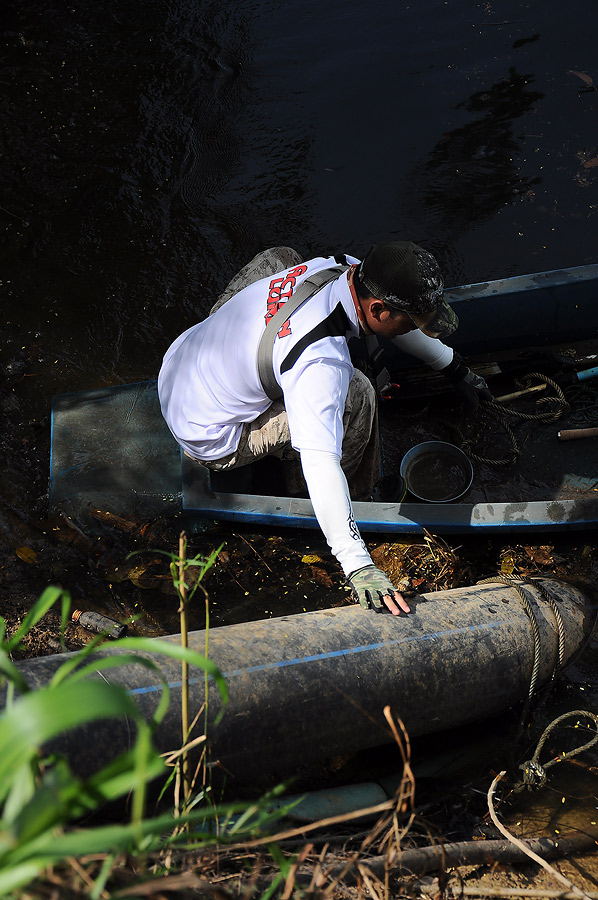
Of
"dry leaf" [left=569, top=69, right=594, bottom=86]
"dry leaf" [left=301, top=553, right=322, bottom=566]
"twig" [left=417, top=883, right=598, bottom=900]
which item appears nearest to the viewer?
"twig" [left=417, top=883, right=598, bottom=900]

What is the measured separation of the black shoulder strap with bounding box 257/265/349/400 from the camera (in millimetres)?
3080

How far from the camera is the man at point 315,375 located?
291 cm

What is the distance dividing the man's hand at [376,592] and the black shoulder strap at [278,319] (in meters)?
0.95

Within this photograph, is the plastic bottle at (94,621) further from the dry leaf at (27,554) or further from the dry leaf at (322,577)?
the dry leaf at (322,577)

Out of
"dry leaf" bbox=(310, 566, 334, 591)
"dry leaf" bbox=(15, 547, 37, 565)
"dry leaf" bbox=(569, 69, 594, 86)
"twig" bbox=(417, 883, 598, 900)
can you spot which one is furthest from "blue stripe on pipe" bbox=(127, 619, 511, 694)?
"dry leaf" bbox=(569, 69, 594, 86)

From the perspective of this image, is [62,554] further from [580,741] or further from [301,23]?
[301,23]

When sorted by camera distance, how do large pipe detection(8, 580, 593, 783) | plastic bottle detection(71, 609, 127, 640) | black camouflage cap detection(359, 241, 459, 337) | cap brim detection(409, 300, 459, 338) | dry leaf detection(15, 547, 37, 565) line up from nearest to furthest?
1. large pipe detection(8, 580, 593, 783)
2. black camouflage cap detection(359, 241, 459, 337)
3. cap brim detection(409, 300, 459, 338)
4. plastic bottle detection(71, 609, 127, 640)
5. dry leaf detection(15, 547, 37, 565)

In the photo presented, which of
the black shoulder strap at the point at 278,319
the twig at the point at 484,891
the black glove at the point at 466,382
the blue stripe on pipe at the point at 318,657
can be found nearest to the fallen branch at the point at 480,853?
the twig at the point at 484,891

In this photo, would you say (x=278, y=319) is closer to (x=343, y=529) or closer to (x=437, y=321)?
(x=437, y=321)

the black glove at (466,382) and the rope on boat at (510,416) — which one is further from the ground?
the black glove at (466,382)

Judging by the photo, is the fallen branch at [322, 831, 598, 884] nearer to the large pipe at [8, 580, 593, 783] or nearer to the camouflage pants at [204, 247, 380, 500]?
the large pipe at [8, 580, 593, 783]

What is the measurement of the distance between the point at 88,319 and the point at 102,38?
3.76 m

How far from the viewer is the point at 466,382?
4180mm

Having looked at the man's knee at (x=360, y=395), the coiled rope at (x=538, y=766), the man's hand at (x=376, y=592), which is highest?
the man's knee at (x=360, y=395)
